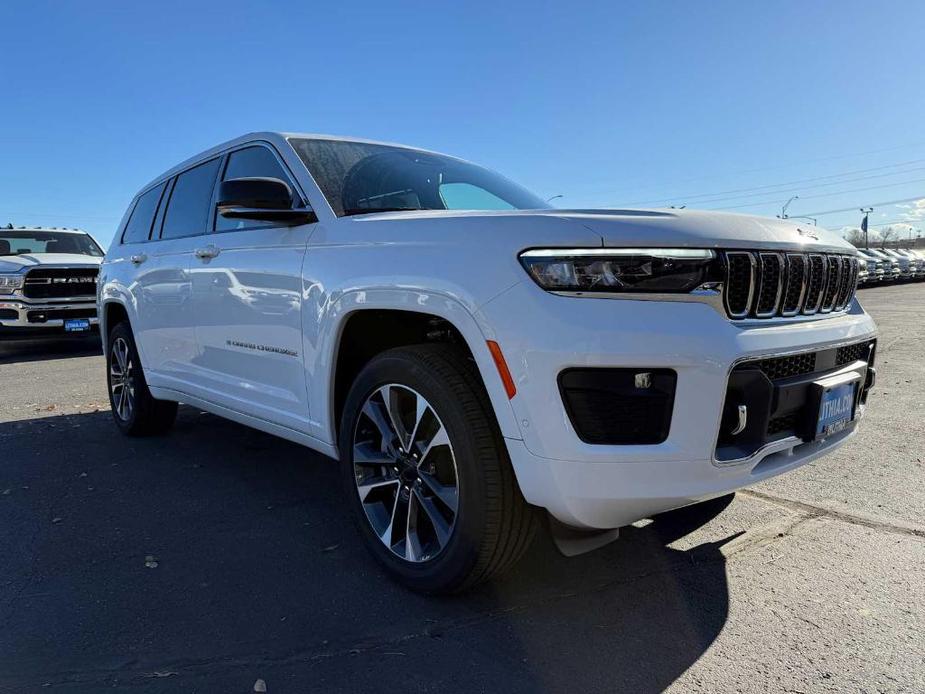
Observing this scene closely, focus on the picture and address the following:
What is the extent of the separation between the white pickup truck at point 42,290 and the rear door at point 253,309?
25.8ft

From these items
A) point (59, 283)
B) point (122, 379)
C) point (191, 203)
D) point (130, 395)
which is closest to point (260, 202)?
point (191, 203)

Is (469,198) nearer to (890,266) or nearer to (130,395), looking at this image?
(130,395)

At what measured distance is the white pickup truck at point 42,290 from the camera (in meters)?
10.2

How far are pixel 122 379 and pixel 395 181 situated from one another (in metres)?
3.02

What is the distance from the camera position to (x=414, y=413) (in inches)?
103

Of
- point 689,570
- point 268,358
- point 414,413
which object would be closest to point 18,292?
point 268,358

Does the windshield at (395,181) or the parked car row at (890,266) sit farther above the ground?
the windshield at (395,181)

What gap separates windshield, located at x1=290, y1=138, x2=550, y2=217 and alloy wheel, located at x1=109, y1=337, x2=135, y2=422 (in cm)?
258

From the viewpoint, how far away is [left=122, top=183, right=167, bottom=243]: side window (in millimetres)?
4941

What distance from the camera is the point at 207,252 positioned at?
12.4ft

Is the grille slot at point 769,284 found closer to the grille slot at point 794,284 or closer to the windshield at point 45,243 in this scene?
the grille slot at point 794,284

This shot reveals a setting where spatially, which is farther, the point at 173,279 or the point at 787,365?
the point at 173,279

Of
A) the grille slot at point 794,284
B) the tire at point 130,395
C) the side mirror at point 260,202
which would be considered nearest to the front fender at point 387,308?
the side mirror at point 260,202

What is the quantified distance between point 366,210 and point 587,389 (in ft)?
5.01
